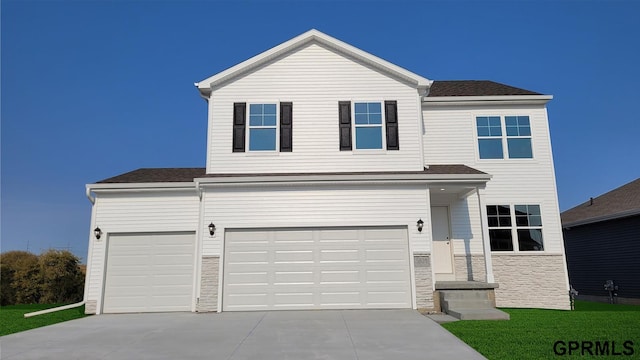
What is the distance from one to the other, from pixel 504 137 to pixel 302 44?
293 inches

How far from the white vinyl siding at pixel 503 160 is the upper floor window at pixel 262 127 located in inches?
204

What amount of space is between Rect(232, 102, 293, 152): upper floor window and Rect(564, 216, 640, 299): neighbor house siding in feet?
44.3

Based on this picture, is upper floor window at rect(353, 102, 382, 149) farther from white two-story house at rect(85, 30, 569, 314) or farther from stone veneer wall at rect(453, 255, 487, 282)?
stone veneer wall at rect(453, 255, 487, 282)

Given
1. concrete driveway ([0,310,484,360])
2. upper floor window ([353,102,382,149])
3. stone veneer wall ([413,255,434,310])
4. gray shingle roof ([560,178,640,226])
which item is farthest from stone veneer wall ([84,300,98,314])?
gray shingle roof ([560,178,640,226])

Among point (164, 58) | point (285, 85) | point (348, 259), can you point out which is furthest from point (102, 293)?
point (164, 58)

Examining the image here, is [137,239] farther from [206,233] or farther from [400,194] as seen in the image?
[400,194]

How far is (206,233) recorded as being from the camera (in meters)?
10.3

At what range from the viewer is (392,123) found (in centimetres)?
1157

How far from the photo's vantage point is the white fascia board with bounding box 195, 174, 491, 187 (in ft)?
33.8

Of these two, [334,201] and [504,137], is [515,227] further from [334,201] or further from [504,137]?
[334,201]

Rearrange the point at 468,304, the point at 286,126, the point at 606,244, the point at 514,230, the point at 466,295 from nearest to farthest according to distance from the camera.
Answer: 1. the point at 468,304
2. the point at 466,295
3. the point at 286,126
4. the point at 514,230
5. the point at 606,244

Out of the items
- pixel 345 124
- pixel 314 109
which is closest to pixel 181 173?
pixel 314 109

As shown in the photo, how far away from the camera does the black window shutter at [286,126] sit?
1139 centimetres

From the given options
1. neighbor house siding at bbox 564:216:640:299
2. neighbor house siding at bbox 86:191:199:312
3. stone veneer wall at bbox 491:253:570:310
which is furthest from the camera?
neighbor house siding at bbox 564:216:640:299
